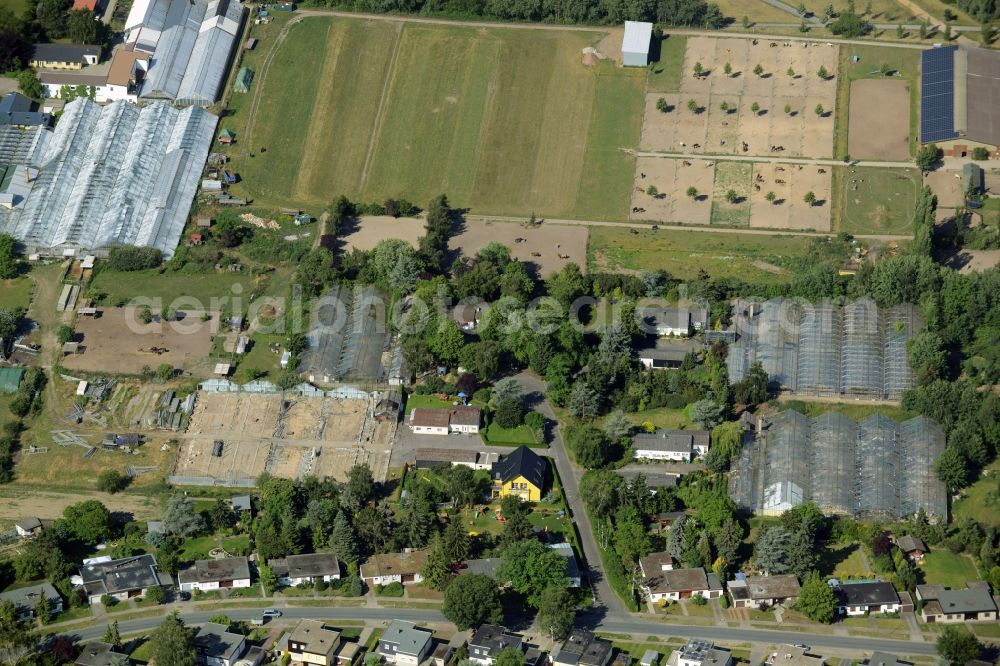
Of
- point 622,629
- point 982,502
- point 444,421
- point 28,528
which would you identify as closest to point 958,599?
point 982,502

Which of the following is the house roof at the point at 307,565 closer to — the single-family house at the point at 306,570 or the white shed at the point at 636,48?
the single-family house at the point at 306,570

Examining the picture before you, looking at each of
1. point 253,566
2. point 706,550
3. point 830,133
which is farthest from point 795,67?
point 253,566

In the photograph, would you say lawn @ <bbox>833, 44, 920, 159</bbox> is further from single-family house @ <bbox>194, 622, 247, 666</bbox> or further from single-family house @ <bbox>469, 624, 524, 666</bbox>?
single-family house @ <bbox>194, 622, 247, 666</bbox>

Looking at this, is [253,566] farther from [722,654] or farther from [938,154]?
[938,154]

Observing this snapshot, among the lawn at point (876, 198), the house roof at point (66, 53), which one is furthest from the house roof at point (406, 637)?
the house roof at point (66, 53)

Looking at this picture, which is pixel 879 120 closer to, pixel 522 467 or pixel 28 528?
pixel 522 467

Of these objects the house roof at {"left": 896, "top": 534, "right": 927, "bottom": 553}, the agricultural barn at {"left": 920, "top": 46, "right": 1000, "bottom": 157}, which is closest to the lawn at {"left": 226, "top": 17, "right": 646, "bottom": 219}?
the agricultural barn at {"left": 920, "top": 46, "right": 1000, "bottom": 157}
